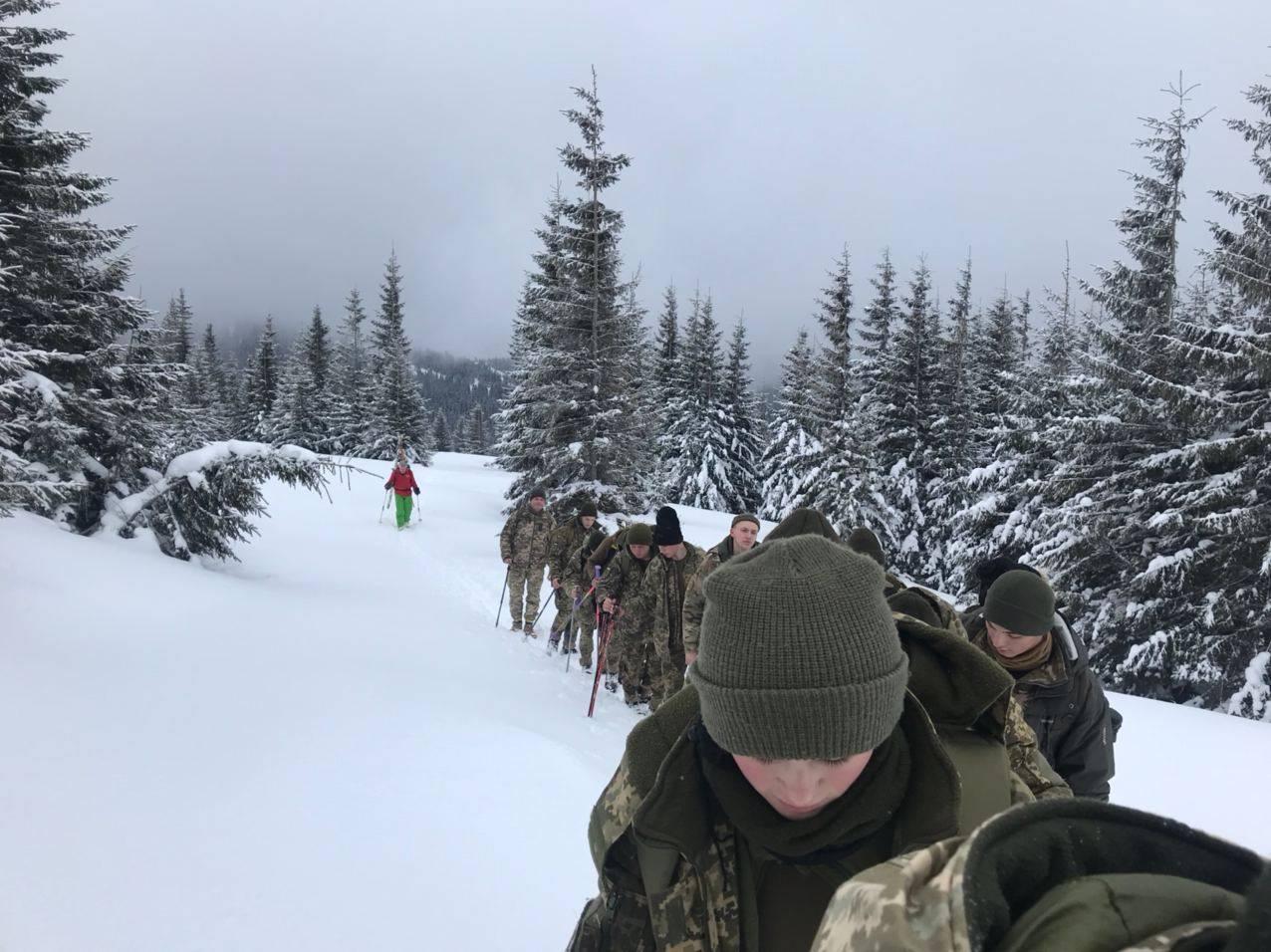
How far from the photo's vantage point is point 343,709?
5797 mm

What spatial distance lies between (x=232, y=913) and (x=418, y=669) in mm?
4329

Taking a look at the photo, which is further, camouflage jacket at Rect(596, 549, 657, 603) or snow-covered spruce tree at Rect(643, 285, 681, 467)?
snow-covered spruce tree at Rect(643, 285, 681, 467)

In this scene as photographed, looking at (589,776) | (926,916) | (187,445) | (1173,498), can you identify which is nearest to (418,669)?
(589,776)

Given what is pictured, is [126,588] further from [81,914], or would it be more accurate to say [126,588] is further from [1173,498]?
[1173,498]

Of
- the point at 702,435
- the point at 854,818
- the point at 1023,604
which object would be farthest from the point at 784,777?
the point at 702,435

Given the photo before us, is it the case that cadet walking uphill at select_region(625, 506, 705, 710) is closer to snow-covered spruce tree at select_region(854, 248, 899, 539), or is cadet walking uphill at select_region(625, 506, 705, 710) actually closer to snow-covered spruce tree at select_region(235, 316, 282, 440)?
snow-covered spruce tree at select_region(854, 248, 899, 539)

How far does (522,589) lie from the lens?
11.3 metres

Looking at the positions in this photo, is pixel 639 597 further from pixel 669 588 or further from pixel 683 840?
pixel 683 840

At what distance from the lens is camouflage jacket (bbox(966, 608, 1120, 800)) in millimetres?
3375

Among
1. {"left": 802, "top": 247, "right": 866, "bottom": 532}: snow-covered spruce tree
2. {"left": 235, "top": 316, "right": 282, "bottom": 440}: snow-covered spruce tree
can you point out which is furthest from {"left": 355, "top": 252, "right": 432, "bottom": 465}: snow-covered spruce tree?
{"left": 802, "top": 247, "right": 866, "bottom": 532}: snow-covered spruce tree

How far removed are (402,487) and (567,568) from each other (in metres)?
10.0

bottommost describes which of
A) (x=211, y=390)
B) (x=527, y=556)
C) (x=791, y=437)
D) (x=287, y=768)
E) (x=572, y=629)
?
(x=572, y=629)

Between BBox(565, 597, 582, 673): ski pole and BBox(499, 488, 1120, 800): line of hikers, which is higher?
BBox(499, 488, 1120, 800): line of hikers

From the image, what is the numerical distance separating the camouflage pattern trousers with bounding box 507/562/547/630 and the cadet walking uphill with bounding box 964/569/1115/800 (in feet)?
27.5
